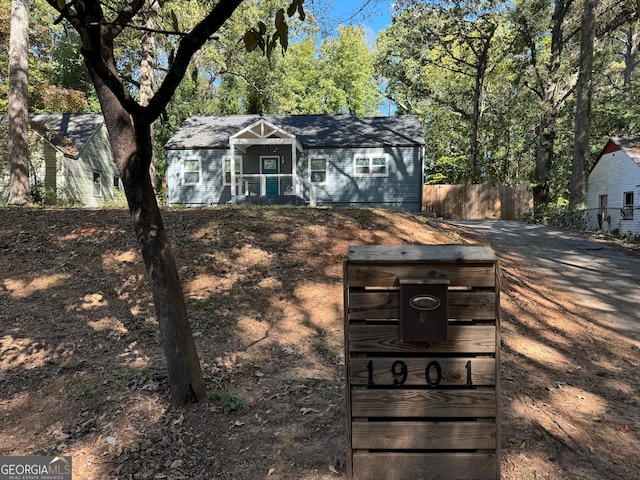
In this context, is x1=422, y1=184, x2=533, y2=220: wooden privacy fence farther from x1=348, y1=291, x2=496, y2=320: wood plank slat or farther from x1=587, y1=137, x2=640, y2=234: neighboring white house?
x1=348, y1=291, x2=496, y2=320: wood plank slat

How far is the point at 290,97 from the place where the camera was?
32.1 m

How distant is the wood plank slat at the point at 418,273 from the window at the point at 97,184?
77.6 ft

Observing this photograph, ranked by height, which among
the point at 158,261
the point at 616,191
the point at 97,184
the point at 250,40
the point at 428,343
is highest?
the point at 97,184

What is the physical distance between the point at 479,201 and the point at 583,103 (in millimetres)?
7082

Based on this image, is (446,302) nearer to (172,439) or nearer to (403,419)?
(403,419)

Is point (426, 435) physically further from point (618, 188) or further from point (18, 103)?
point (618, 188)

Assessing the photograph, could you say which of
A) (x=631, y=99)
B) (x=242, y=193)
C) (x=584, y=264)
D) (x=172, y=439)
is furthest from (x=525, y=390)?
(x=631, y=99)

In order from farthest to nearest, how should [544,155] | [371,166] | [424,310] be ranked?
[544,155] → [371,166] → [424,310]

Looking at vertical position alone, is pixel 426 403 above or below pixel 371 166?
below

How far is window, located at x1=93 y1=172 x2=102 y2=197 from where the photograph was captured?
22639 mm

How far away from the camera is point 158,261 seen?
3.53 m

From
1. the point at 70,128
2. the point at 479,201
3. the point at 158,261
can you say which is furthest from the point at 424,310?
the point at 70,128

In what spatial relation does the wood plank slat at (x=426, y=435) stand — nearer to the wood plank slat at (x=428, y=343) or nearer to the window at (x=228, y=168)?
the wood plank slat at (x=428, y=343)

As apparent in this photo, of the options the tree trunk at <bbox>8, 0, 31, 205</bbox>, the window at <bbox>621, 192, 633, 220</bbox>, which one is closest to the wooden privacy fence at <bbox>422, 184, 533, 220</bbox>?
the window at <bbox>621, 192, 633, 220</bbox>
